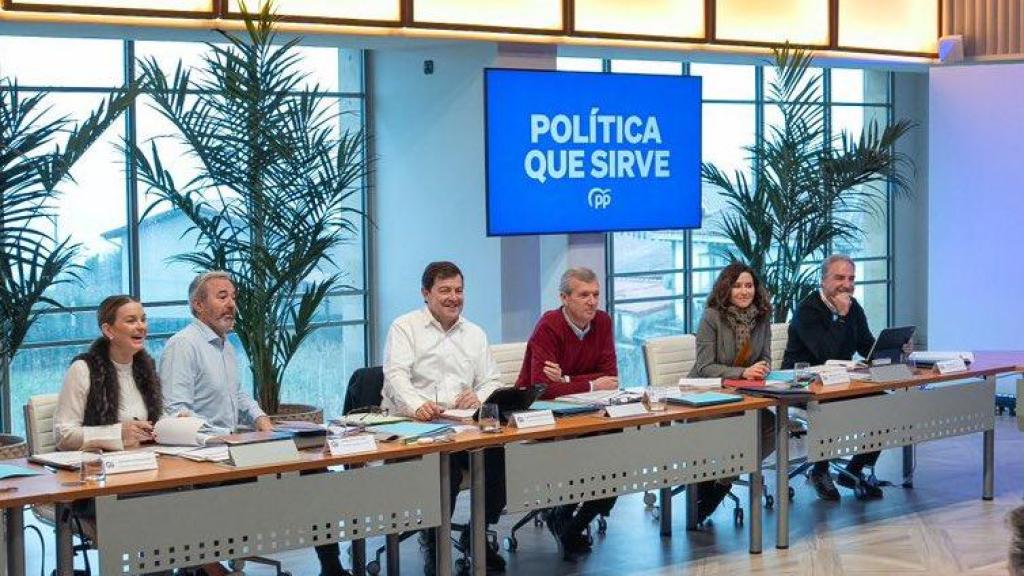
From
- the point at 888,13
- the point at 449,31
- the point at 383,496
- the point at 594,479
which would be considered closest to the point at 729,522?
the point at 594,479

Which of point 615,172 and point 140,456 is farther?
point 615,172

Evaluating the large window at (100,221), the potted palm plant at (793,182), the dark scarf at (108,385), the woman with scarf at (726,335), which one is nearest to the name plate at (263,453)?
the dark scarf at (108,385)

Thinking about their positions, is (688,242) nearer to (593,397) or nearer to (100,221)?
(100,221)

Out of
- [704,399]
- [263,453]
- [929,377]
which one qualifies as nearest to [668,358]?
[704,399]

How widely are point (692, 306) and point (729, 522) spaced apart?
4.79 meters

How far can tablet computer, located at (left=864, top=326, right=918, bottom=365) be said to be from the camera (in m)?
6.71

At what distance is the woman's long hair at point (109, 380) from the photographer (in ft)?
16.6

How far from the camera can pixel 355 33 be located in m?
7.75

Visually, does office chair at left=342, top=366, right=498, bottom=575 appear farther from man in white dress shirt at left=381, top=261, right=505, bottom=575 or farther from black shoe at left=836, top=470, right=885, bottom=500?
black shoe at left=836, top=470, right=885, bottom=500

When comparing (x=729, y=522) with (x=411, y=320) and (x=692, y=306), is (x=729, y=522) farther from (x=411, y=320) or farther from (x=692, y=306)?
(x=692, y=306)

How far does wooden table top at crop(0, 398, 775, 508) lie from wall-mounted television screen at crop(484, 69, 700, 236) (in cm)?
283

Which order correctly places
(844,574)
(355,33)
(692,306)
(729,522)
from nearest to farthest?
(844,574)
(729,522)
(355,33)
(692,306)

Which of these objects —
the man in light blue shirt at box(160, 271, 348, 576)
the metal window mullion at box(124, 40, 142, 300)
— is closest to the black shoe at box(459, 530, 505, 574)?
the man in light blue shirt at box(160, 271, 348, 576)

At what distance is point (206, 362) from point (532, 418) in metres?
1.28
